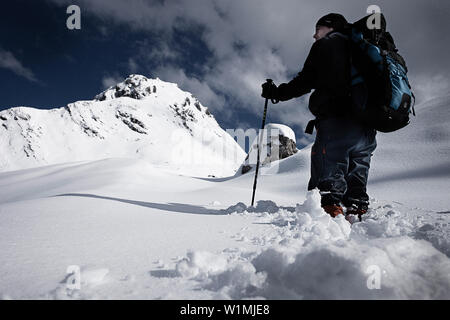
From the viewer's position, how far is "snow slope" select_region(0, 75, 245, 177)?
58.3 metres

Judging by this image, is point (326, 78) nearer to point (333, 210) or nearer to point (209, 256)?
point (333, 210)

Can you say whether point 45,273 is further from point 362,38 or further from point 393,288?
point 362,38

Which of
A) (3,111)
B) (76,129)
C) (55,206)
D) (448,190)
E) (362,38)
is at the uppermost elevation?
(3,111)

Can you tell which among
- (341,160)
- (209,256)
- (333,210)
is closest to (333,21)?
(341,160)

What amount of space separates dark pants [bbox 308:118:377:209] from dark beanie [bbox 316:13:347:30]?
0.98 meters

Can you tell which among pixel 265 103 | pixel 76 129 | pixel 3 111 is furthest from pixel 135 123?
pixel 265 103

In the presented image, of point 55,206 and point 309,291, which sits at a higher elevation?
point 55,206

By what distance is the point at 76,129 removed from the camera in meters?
66.9

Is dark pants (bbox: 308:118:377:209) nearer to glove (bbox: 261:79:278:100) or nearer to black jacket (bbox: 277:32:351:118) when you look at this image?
black jacket (bbox: 277:32:351:118)

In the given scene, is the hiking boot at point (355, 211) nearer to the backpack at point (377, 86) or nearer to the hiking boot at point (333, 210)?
the hiking boot at point (333, 210)

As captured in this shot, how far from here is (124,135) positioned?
249ft

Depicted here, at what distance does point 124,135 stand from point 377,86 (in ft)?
268

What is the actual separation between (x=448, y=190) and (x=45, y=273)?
5417 millimetres

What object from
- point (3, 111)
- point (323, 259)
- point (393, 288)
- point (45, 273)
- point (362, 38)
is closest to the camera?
Result: point (393, 288)
